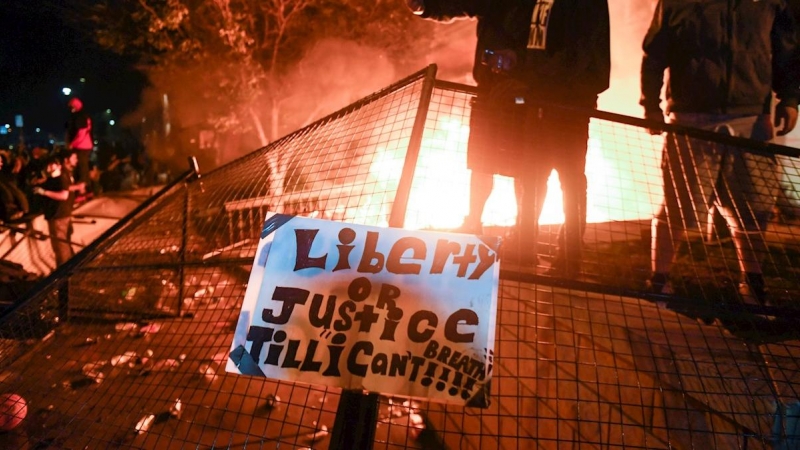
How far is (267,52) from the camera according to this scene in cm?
1324

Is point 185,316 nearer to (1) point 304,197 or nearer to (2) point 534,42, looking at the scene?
(1) point 304,197

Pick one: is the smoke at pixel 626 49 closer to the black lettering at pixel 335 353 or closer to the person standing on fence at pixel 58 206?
the black lettering at pixel 335 353

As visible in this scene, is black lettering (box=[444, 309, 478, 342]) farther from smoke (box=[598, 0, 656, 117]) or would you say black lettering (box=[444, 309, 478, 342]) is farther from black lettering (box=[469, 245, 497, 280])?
smoke (box=[598, 0, 656, 117])

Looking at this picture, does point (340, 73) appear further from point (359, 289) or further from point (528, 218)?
point (359, 289)

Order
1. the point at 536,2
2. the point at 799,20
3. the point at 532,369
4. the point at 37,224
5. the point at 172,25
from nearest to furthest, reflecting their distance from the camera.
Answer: the point at 532,369, the point at 536,2, the point at 799,20, the point at 37,224, the point at 172,25

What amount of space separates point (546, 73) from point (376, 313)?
2.67 metres

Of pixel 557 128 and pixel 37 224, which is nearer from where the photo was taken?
pixel 557 128

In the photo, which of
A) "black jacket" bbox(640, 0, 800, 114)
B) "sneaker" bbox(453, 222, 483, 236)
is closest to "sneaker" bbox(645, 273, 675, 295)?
"sneaker" bbox(453, 222, 483, 236)

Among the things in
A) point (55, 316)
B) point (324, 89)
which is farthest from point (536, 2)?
point (324, 89)

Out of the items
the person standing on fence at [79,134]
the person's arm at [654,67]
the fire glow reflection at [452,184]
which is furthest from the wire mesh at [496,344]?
the person standing on fence at [79,134]

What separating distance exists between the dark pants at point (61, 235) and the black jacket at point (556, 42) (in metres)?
6.92

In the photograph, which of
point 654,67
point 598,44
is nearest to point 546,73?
point 598,44

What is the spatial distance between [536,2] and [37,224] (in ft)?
28.2

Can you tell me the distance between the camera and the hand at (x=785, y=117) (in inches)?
178
